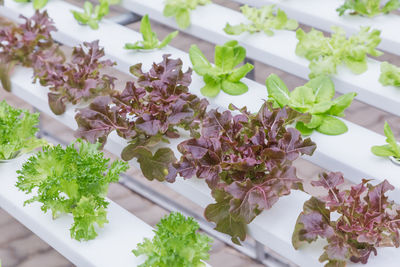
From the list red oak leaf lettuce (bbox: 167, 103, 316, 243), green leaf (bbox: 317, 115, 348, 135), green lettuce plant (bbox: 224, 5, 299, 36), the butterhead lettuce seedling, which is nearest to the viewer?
red oak leaf lettuce (bbox: 167, 103, 316, 243)

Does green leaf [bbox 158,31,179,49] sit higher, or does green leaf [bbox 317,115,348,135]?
green leaf [bbox 317,115,348,135]

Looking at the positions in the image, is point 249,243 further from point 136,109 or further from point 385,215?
point 385,215

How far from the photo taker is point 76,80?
221 cm

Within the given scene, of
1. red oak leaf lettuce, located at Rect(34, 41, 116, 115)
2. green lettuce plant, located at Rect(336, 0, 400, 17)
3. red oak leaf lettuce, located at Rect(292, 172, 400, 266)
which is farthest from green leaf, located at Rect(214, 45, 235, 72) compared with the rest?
red oak leaf lettuce, located at Rect(292, 172, 400, 266)

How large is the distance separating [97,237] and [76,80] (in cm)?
67

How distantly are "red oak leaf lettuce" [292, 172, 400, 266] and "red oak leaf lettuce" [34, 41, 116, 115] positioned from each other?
954 mm

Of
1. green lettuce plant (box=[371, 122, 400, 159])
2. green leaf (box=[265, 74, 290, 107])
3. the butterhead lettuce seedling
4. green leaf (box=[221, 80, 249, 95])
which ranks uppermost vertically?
green lettuce plant (box=[371, 122, 400, 159])

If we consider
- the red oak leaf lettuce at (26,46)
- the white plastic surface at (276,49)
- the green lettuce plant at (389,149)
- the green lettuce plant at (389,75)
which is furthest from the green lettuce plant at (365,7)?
the red oak leaf lettuce at (26,46)

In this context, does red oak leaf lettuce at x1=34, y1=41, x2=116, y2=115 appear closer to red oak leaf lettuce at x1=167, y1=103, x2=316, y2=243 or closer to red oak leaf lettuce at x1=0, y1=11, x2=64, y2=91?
red oak leaf lettuce at x1=0, y1=11, x2=64, y2=91

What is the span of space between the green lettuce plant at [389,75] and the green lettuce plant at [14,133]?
1.18m

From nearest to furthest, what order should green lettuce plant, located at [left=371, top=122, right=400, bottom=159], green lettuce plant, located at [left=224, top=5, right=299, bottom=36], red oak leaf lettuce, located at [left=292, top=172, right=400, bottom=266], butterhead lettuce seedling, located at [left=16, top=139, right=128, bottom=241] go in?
1. red oak leaf lettuce, located at [left=292, top=172, right=400, bottom=266]
2. butterhead lettuce seedling, located at [left=16, top=139, right=128, bottom=241]
3. green lettuce plant, located at [left=371, top=122, right=400, bottom=159]
4. green lettuce plant, located at [left=224, top=5, right=299, bottom=36]

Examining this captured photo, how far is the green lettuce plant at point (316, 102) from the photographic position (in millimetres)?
1992

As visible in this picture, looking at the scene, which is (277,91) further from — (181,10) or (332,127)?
(181,10)

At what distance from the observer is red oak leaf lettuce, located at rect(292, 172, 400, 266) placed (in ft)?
4.89
